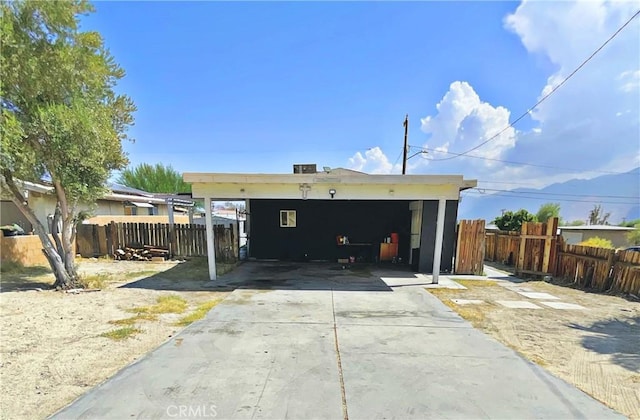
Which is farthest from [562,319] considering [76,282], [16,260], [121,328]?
[16,260]

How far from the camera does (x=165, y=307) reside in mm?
5363

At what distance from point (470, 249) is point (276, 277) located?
5.93 meters

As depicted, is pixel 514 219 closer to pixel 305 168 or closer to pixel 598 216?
pixel 305 168

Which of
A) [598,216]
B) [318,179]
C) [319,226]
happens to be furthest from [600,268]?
[598,216]

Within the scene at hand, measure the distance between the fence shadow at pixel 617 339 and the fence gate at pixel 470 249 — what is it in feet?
12.6

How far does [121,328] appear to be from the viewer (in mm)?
4312

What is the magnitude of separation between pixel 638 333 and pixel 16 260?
14308 mm

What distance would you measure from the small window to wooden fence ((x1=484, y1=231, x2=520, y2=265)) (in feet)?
26.4

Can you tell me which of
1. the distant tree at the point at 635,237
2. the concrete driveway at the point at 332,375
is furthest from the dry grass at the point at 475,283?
the distant tree at the point at 635,237

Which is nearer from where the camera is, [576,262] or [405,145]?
[576,262]

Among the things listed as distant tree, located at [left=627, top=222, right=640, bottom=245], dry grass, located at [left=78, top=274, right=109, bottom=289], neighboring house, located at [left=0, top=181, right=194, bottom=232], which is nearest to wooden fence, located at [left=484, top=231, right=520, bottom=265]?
distant tree, located at [left=627, top=222, right=640, bottom=245]

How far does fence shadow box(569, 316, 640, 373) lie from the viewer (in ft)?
11.6

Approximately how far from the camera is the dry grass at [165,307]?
16.8ft

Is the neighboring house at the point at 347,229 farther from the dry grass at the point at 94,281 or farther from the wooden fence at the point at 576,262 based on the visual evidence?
the dry grass at the point at 94,281
